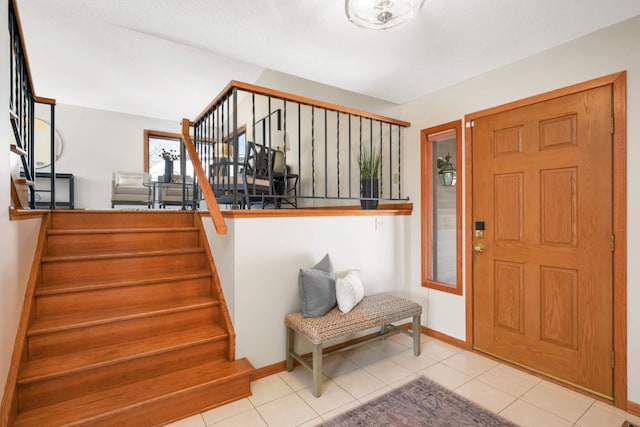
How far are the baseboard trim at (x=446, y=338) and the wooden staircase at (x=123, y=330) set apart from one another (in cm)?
187

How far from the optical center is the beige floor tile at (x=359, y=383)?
7.23ft

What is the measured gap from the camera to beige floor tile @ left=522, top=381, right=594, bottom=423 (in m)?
1.97

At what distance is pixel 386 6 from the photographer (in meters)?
1.72

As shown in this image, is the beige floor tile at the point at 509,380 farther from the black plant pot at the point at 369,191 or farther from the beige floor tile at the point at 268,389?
the black plant pot at the point at 369,191

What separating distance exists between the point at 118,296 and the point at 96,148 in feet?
16.0

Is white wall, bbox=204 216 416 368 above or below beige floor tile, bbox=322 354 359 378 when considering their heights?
above

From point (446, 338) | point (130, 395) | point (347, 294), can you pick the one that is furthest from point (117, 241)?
point (446, 338)

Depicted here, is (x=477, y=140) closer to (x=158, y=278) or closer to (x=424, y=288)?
(x=424, y=288)

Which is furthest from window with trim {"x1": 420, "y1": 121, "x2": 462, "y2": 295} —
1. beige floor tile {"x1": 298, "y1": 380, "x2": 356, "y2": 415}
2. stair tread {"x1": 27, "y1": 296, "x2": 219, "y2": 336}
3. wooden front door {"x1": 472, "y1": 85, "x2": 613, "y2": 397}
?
stair tread {"x1": 27, "y1": 296, "x2": 219, "y2": 336}

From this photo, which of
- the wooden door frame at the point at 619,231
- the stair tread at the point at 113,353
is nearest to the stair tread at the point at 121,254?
the stair tread at the point at 113,353

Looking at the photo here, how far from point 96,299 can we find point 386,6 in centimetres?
260

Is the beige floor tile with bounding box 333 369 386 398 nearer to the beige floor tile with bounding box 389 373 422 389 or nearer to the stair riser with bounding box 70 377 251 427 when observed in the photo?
the beige floor tile with bounding box 389 373 422 389

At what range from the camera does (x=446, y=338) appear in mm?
3020

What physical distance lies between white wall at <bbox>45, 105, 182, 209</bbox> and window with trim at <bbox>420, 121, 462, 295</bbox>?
5579 millimetres
